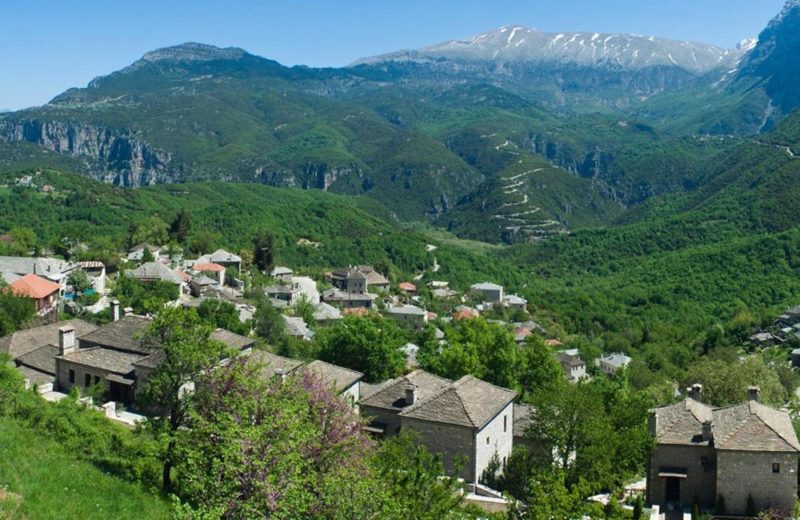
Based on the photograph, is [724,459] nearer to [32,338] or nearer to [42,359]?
[42,359]

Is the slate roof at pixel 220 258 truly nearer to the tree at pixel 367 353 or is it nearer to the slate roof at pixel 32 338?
the slate roof at pixel 32 338

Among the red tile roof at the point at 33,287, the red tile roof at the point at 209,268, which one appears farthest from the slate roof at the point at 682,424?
the red tile roof at the point at 209,268

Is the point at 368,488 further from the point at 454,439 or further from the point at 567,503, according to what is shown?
the point at 454,439

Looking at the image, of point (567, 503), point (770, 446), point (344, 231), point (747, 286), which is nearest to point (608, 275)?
point (747, 286)

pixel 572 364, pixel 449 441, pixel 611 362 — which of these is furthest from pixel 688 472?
pixel 611 362

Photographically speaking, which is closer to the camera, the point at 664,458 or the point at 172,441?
the point at 172,441
